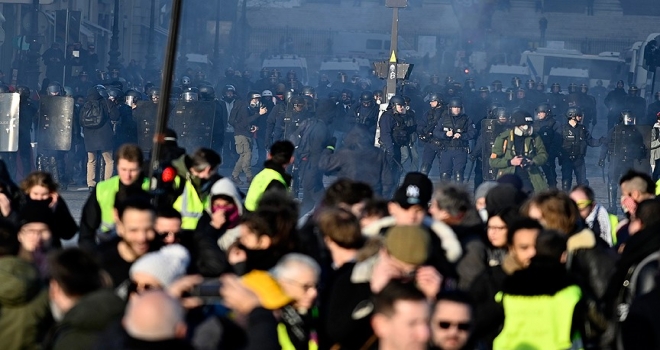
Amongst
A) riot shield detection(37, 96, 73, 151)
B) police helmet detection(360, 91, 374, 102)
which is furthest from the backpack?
police helmet detection(360, 91, 374, 102)

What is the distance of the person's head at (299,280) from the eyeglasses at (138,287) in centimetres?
46

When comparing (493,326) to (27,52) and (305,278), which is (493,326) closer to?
(305,278)

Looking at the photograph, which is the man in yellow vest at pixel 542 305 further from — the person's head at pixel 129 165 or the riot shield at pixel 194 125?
the riot shield at pixel 194 125

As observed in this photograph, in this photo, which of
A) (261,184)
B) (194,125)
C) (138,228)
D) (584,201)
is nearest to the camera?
(138,228)

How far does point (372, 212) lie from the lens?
26.9ft

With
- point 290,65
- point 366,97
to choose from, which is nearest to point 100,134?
point 366,97

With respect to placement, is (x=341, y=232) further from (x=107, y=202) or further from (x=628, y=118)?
(x=628, y=118)

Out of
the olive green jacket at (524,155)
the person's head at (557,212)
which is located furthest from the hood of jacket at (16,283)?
the olive green jacket at (524,155)

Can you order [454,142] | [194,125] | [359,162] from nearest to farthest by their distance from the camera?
1. [359,162]
2. [454,142]
3. [194,125]

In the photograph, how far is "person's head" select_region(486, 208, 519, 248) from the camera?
8.08 meters

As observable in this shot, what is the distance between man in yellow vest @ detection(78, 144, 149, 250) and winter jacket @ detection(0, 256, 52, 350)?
302 centimetres

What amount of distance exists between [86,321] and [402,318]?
3.86ft

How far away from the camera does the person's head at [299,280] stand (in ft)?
19.6

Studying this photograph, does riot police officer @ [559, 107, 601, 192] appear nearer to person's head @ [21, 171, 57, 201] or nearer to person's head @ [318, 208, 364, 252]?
person's head @ [21, 171, 57, 201]
